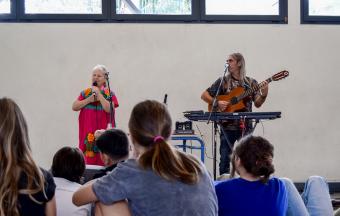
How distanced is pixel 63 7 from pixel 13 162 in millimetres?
4315

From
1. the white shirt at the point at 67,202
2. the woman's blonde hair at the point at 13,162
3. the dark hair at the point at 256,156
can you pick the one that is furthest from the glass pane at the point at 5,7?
the dark hair at the point at 256,156

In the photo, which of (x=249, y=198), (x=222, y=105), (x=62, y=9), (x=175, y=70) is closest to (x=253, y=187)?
(x=249, y=198)

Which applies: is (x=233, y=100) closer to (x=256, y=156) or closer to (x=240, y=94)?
(x=240, y=94)

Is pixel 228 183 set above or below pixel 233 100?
below

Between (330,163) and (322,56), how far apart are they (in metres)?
1.22

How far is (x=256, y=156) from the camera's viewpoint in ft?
7.43

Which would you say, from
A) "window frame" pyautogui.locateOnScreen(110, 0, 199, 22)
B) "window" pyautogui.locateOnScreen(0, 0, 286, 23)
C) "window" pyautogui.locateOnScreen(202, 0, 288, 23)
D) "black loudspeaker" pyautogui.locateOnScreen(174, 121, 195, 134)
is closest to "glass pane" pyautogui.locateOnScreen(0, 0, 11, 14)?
"window" pyautogui.locateOnScreen(0, 0, 286, 23)

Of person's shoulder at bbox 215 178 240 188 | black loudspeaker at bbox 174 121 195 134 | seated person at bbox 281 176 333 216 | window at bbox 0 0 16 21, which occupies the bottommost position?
seated person at bbox 281 176 333 216

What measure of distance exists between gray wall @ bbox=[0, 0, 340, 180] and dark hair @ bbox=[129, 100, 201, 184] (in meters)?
3.92

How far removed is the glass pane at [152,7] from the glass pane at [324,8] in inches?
56.4

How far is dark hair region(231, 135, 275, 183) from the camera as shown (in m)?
2.24

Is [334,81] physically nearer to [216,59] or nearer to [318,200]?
[216,59]

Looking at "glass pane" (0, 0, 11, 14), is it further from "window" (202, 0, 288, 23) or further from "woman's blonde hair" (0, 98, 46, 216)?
"woman's blonde hair" (0, 98, 46, 216)

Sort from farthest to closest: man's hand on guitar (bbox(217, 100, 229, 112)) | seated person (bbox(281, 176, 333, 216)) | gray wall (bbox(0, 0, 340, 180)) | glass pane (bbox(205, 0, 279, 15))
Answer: glass pane (bbox(205, 0, 279, 15))
gray wall (bbox(0, 0, 340, 180))
man's hand on guitar (bbox(217, 100, 229, 112))
seated person (bbox(281, 176, 333, 216))
